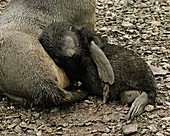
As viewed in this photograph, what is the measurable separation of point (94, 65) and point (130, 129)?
65cm

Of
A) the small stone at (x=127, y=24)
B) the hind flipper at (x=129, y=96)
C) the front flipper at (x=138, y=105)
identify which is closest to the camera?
the front flipper at (x=138, y=105)

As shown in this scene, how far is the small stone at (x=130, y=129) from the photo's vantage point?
376 centimetres

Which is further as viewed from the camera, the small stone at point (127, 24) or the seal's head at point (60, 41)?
the small stone at point (127, 24)

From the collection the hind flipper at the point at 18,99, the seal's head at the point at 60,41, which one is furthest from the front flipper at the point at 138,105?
the hind flipper at the point at 18,99

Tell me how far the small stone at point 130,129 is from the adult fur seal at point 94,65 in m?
0.26

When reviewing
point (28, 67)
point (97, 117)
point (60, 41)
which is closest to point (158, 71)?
point (97, 117)

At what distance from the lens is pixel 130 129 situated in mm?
3785

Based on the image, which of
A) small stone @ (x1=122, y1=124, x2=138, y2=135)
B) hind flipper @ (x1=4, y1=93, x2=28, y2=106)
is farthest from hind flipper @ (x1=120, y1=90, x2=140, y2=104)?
hind flipper @ (x1=4, y1=93, x2=28, y2=106)

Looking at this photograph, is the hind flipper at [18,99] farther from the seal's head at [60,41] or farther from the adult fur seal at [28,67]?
the seal's head at [60,41]

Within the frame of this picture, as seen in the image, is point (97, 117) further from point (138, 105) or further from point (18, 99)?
point (18, 99)

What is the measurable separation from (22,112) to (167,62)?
1.43 m

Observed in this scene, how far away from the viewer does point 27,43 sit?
4.15 meters

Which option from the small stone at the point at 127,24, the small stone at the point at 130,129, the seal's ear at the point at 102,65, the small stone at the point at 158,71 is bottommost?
the small stone at the point at 130,129

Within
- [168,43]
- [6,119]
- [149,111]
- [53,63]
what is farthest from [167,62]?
[6,119]
